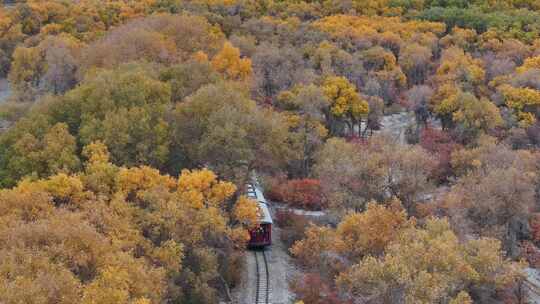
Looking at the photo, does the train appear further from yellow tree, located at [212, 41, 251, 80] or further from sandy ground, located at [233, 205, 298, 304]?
yellow tree, located at [212, 41, 251, 80]

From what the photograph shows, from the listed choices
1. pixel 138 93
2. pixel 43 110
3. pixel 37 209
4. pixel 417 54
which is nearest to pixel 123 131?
pixel 138 93

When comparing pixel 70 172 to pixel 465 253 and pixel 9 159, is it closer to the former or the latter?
pixel 9 159

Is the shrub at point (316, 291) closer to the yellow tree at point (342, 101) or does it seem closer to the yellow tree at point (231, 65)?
the yellow tree at point (342, 101)

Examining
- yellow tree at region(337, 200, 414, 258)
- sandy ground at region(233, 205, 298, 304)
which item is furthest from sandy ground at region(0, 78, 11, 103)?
yellow tree at region(337, 200, 414, 258)

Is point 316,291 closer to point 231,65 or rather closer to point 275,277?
point 275,277

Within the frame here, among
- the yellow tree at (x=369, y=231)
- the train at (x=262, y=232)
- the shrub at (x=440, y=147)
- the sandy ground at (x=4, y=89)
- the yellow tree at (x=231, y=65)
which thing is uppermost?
the yellow tree at (x=369, y=231)

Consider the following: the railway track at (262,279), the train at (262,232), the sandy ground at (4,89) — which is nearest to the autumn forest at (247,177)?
the railway track at (262,279)
